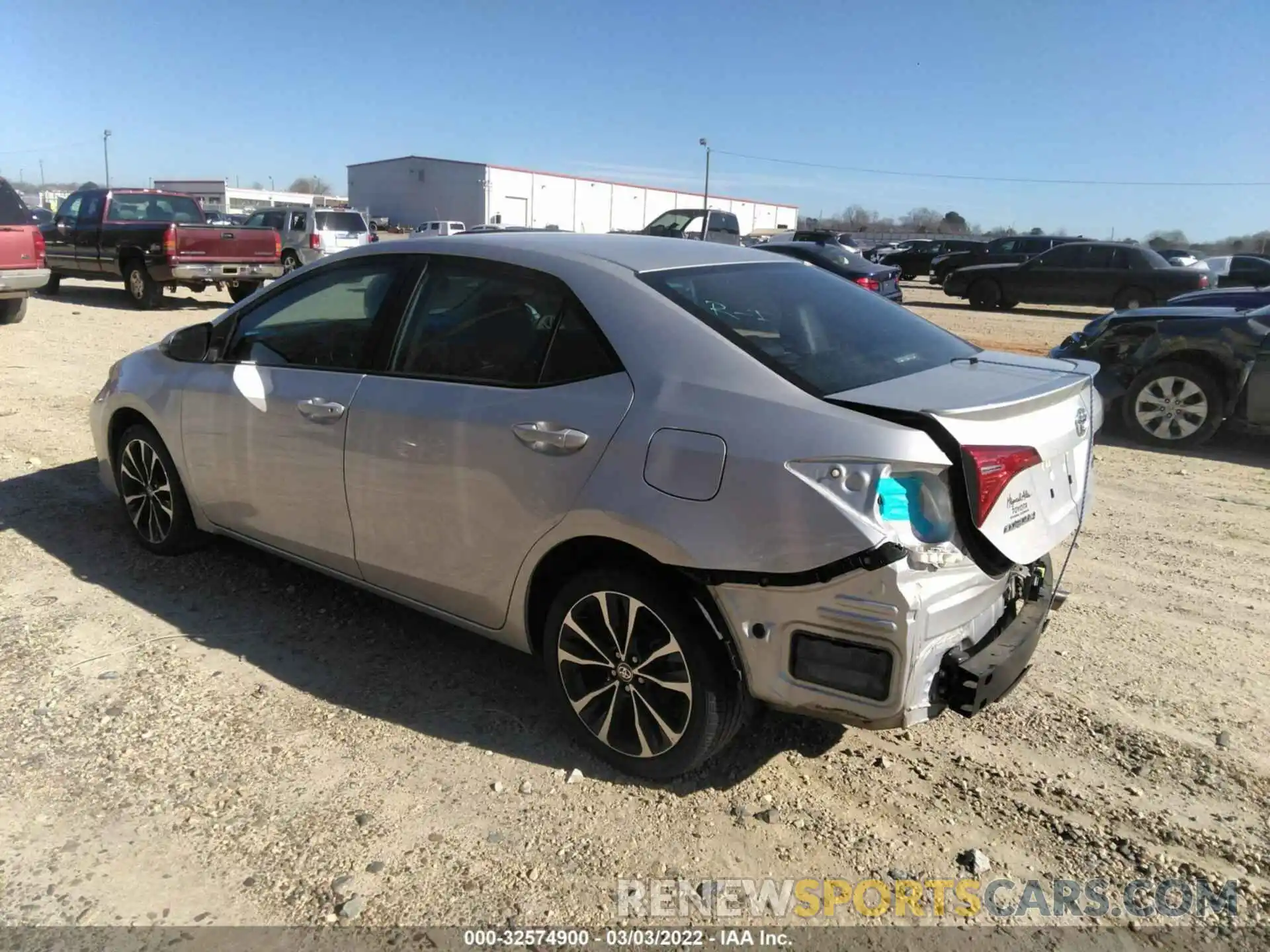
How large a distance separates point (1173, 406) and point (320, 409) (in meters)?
7.00

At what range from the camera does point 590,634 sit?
10.2 ft

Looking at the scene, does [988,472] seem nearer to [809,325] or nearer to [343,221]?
[809,325]

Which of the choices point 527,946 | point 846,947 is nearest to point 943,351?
point 846,947

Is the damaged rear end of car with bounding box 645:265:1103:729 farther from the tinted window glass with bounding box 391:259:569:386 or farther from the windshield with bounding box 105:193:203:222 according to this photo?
the windshield with bounding box 105:193:203:222

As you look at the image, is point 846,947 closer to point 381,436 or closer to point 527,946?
point 527,946

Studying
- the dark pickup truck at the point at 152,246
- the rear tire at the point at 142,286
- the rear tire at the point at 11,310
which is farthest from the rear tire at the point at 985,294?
the rear tire at the point at 11,310

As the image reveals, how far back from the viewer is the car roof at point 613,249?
3.40 metres

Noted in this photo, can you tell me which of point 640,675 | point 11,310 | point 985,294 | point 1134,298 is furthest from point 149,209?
point 1134,298

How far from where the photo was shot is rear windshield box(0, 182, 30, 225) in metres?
12.4

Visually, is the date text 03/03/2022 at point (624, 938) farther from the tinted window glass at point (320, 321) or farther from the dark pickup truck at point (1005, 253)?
the dark pickup truck at point (1005, 253)

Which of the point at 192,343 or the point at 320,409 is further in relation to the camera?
the point at 192,343

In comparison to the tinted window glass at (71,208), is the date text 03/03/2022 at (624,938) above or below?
below

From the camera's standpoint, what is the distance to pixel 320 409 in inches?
148

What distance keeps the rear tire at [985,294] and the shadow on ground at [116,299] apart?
16.6 metres
